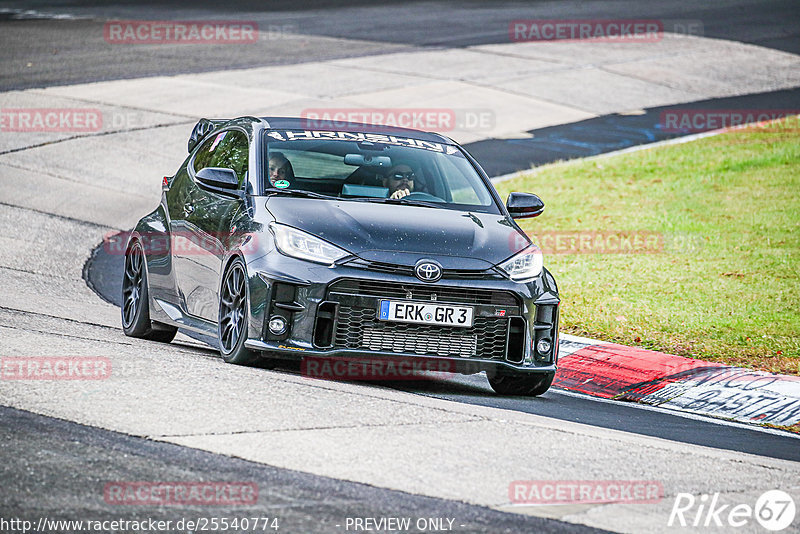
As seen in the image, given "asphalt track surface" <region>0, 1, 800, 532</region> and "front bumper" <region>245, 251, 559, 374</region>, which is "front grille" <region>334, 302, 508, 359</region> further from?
"asphalt track surface" <region>0, 1, 800, 532</region>

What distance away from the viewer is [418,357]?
7969 millimetres

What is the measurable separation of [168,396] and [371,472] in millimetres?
1515

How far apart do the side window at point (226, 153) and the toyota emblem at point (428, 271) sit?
169cm

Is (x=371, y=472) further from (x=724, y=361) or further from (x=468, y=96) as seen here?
(x=468, y=96)

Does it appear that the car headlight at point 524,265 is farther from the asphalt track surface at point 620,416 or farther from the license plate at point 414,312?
the asphalt track surface at point 620,416

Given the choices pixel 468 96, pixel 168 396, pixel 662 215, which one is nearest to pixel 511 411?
pixel 168 396

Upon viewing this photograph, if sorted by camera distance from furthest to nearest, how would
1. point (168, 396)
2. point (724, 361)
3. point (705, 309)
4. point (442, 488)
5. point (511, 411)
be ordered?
point (705, 309)
point (724, 361)
point (511, 411)
point (168, 396)
point (442, 488)

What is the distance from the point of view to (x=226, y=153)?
9.59 meters

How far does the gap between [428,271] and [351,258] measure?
472mm

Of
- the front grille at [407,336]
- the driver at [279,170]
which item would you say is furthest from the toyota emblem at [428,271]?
the driver at [279,170]

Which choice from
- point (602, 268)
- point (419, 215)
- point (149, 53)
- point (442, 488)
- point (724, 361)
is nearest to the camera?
point (442, 488)

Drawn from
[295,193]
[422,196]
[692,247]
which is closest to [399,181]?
[422,196]

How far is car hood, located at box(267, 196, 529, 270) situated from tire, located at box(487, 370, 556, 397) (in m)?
0.87

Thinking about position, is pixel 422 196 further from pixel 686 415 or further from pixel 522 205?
pixel 686 415
